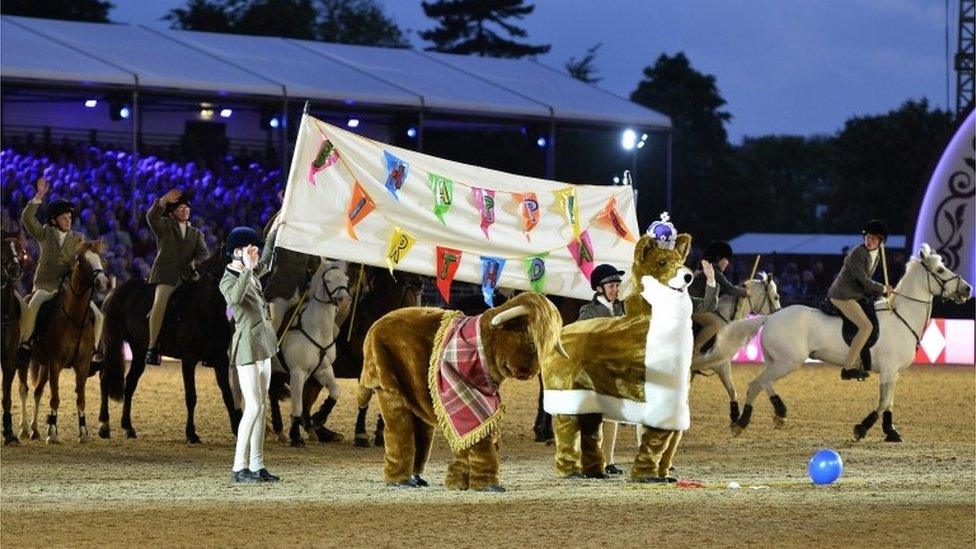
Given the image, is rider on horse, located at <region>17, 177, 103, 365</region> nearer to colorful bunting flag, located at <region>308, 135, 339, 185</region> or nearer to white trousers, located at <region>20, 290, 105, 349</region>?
white trousers, located at <region>20, 290, 105, 349</region>

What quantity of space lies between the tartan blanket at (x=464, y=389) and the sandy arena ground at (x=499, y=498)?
1.64 feet

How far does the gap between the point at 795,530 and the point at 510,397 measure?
1268 centimetres

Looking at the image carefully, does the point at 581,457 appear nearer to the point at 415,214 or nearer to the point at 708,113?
the point at 415,214

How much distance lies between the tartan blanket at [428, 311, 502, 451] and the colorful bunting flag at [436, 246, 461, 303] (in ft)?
8.00

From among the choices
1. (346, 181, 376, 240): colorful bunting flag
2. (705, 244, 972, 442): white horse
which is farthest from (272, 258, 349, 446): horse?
(705, 244, 972, 442): white horse

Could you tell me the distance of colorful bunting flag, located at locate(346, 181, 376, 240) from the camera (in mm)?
14477

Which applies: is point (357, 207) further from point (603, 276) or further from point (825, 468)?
point (825, 468)

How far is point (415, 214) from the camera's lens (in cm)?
1494

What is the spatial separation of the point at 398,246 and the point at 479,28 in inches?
2636

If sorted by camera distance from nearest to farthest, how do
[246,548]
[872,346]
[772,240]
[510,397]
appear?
1. [246,548]
2. [872,346]
3. [510,397]
4. [772,240]

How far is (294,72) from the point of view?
Result: 36.5 metres

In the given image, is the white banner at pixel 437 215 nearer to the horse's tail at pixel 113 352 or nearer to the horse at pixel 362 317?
the horse at pixel 362 317

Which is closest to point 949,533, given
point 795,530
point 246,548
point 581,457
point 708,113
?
point 795,530

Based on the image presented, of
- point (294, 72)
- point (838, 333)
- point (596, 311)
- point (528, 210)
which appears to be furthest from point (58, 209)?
point (294, 72)
